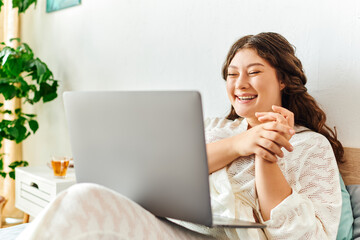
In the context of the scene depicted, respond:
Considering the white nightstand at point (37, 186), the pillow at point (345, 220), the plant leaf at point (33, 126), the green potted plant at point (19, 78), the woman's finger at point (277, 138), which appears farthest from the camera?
the plant leaf at point (33, 126)

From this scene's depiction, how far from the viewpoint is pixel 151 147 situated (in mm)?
927

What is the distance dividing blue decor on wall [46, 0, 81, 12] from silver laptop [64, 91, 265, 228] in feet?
5.74

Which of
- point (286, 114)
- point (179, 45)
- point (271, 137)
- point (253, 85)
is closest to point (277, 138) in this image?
point (271, 137)

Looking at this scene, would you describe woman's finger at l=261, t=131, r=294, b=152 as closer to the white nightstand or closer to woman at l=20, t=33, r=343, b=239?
woman at l=20, t=33, r=343, b=239

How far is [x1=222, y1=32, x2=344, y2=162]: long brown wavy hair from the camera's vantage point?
1.38 m

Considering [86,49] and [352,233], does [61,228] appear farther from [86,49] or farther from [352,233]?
[86,49]

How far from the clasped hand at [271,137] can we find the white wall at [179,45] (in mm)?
409

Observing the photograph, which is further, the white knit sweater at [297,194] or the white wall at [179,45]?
the white wall at [179,45]

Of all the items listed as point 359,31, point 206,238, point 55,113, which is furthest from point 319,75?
point 55,113

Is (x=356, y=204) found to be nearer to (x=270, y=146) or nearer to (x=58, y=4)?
(x=270, y=146)

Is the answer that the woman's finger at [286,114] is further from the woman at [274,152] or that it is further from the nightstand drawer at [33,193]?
the nightstand drawer at [33,193]

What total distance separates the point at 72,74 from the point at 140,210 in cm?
194

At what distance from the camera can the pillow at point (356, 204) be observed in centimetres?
128

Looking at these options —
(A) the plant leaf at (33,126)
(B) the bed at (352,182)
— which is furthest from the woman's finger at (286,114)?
(A) the plant leaf at (33,126)
